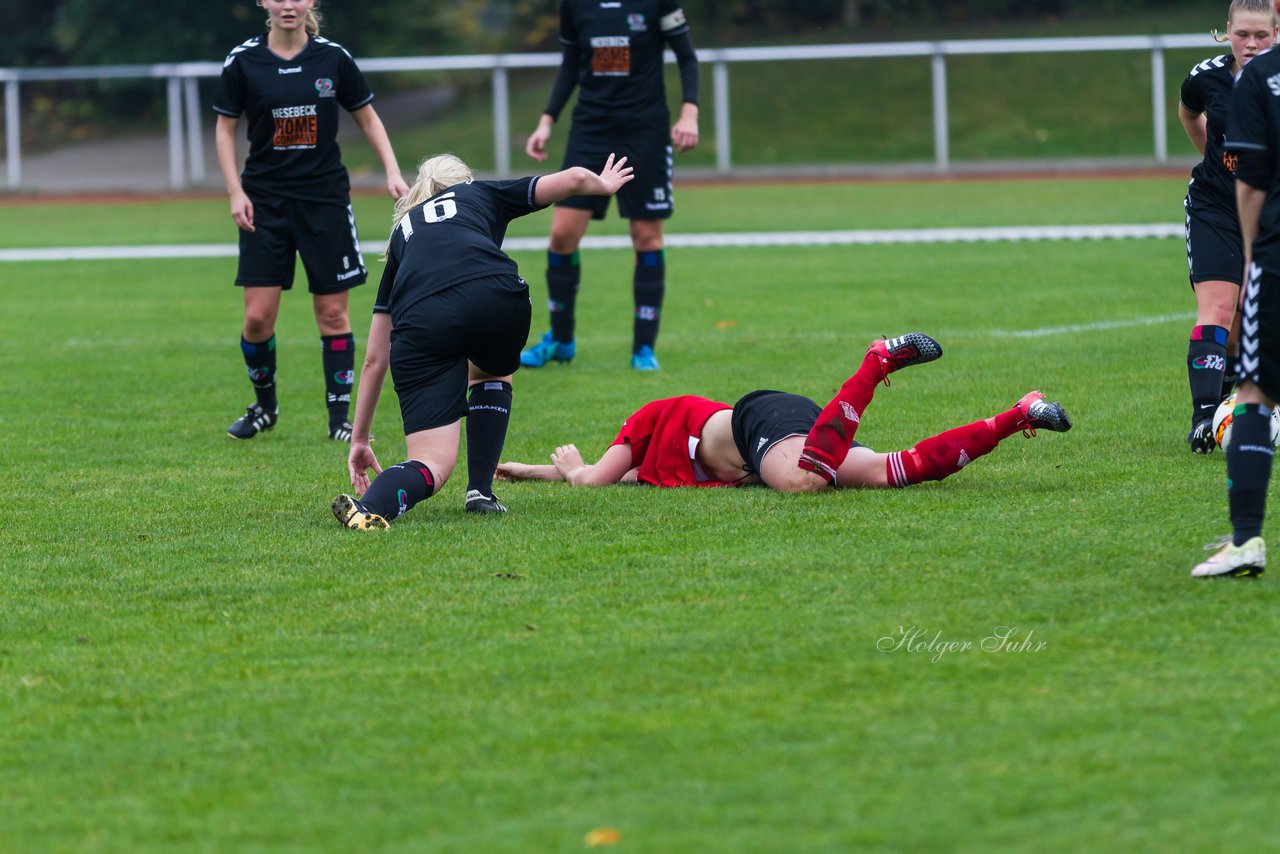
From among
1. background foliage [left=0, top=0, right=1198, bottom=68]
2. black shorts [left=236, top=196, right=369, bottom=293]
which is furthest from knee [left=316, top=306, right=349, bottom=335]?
background foliage [left=0, top=0, right=1198, bottom=68]

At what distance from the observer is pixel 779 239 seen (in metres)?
18.8

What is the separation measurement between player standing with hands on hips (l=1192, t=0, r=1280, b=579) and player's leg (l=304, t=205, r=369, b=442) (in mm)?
4681

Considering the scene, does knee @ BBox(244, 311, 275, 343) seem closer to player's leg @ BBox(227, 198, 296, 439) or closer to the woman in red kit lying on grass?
player's leg @ BBox(227, 198, 296, 439)

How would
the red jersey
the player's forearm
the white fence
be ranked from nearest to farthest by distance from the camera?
the red jersey, the player's forearm, the white fence

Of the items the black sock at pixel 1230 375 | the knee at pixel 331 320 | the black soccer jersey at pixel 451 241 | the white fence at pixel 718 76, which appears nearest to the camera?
the black soccer jersey at pixel 451 241

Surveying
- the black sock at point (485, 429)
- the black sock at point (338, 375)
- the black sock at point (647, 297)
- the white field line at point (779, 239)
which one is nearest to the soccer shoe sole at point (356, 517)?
the black sock at point (485, 429)

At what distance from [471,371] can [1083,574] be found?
253cm

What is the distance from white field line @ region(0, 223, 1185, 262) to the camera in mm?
17703

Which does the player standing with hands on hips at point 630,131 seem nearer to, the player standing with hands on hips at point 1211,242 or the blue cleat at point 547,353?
the blue cleat at point 547,353

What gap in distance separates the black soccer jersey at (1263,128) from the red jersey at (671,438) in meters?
2.42

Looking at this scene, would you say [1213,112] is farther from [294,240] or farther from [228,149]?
[228,149]

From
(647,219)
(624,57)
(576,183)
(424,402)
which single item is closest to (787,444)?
(576,183)

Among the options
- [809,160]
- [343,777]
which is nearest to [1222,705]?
[343,777]

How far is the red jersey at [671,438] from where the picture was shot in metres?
6.78
